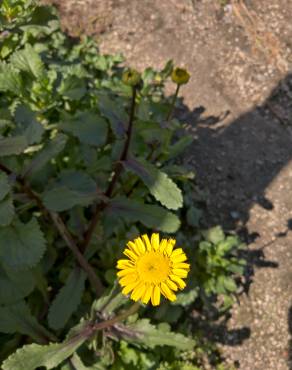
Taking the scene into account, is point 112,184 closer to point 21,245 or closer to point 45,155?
point 45,155

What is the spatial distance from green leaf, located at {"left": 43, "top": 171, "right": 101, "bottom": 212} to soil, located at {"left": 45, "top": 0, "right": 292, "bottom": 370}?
1.32 metres

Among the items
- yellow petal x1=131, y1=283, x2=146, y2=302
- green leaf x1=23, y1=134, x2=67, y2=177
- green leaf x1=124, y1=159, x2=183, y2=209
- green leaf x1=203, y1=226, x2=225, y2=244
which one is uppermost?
yellow petal x1=131, y1=283, x2=146, y2=302

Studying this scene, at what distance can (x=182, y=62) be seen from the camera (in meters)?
4.32

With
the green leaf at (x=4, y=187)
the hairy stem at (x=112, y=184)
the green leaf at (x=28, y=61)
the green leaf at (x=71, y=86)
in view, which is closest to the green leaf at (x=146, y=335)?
the hairy stem at (x=112, y=184)

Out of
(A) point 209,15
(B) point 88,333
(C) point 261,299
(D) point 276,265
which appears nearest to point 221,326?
(C) point 261,299

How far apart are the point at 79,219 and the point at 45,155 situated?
616 mm

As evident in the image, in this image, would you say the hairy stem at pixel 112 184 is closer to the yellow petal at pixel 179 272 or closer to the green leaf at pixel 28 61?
the yellow petal at pixel 179 272

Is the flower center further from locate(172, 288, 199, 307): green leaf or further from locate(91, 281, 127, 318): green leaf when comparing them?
locate(172, 288, 199, 307): green leaf

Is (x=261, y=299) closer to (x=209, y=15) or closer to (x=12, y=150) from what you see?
(x=12, y=150)

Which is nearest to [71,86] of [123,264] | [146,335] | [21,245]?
[21,245]

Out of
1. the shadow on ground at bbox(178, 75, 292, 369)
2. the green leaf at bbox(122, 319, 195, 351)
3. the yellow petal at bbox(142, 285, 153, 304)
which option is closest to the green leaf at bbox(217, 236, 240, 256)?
the shadow on ground at bbox(178, 75, 292, 369)

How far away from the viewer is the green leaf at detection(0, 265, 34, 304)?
2.45 metres

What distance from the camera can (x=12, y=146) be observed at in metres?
2.15

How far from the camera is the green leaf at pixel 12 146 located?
2135 millimetres
